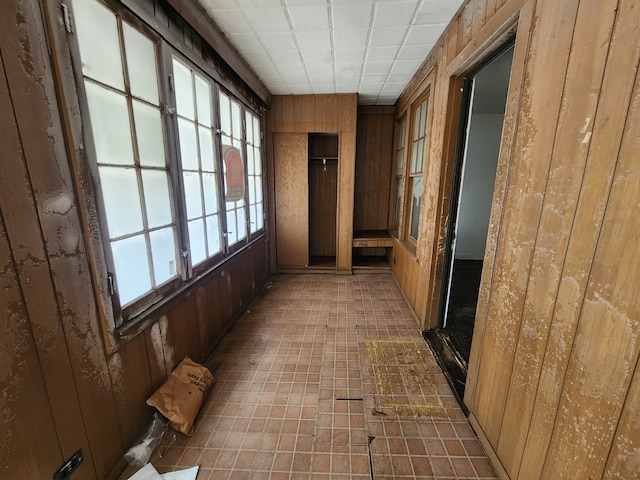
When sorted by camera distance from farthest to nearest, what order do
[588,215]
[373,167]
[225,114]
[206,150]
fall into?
[373,167]
[225,114]
[206,150]
[588,215]

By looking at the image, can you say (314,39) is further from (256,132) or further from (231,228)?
(231,228)

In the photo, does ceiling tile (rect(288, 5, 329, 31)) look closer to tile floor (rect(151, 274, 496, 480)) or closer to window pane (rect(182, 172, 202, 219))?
window pane (rect(182, 172, 202, 219))

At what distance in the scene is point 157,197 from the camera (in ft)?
5.43

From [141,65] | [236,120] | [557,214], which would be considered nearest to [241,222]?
[236,120]

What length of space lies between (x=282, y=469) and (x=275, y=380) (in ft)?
2.15

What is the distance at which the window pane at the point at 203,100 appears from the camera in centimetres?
214

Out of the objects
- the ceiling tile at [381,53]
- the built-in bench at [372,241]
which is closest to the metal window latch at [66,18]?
the ceiling tile at [381,53]

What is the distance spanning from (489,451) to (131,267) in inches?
85.7

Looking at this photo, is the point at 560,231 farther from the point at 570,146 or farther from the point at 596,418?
the point at 596,418

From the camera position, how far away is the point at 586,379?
91 centimetres

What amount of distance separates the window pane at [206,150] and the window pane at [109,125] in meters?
0.77

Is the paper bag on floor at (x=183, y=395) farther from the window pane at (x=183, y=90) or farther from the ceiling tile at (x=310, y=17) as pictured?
the ceiling tile at (x=310, y=17)

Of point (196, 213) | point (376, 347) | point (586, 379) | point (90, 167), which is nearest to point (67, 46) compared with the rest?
point (90, 167)

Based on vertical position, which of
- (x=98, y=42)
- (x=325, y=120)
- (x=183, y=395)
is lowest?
(x=183, y=395)
